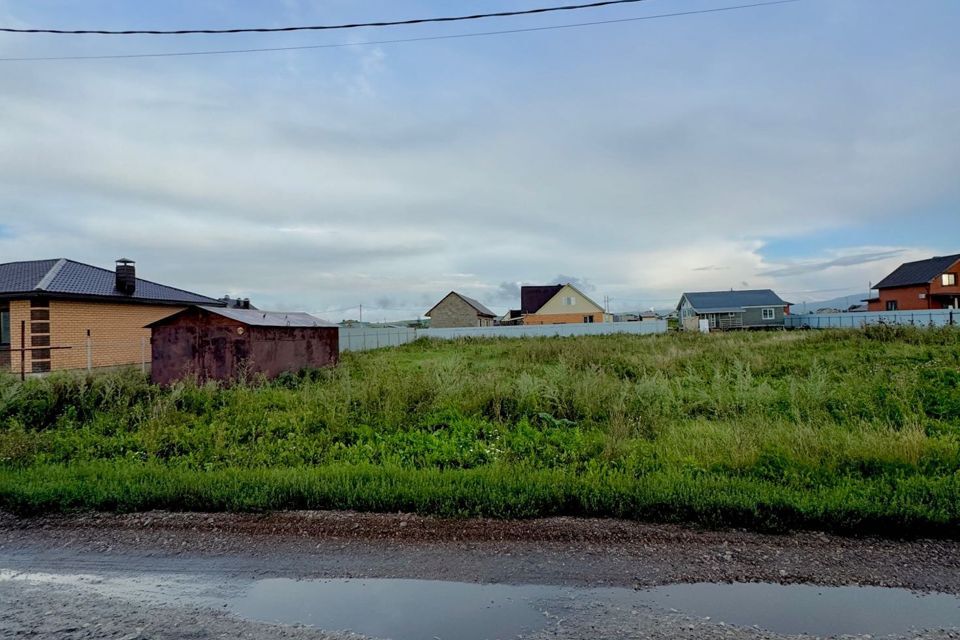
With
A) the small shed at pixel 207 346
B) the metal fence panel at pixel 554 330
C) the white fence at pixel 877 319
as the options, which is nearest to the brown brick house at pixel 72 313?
the small shed at pixel 207 346

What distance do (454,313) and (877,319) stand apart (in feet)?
130

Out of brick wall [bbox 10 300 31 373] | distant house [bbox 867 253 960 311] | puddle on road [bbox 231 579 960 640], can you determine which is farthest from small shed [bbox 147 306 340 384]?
distant house [bbox 867 253 960 311]

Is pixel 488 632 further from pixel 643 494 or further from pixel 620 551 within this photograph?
pixel 643 494

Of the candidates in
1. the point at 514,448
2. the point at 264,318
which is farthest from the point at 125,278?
the point at 514,448

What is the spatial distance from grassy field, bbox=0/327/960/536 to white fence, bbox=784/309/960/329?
20.4m

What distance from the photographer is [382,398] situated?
895cm

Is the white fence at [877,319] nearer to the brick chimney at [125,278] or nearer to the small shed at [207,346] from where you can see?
the small shed at [207,346]

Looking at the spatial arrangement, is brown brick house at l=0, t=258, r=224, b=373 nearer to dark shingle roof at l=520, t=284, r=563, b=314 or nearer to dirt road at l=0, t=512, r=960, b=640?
dirt road at l=0, t=512, r=960, b=640

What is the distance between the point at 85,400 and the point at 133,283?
14.2 metres

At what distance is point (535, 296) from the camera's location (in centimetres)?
6106

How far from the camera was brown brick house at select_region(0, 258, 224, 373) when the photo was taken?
56.1 ft

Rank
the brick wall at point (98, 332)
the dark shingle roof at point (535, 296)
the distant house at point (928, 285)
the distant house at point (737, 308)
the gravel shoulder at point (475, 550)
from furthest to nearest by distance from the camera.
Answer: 1. the dark shingle roof at point (535, 296)
2. the distant house at point (737, 308)
3. the distant house at point (928, 285)
4. the brick wall at point (98, 332)
5. the gravel shoulder at point (475, 550)

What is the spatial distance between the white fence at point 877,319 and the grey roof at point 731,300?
4.56m

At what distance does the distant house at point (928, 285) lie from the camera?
150 feet
